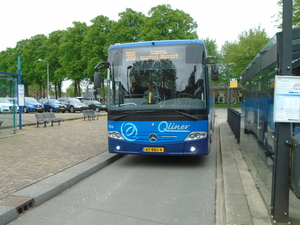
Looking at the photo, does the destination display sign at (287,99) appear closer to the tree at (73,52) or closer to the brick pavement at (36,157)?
the brick pavement at (36,157)

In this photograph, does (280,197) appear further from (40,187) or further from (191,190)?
(40,187)

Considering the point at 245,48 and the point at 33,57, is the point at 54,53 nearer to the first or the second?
the point at 33,57

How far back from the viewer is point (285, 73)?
3.58m

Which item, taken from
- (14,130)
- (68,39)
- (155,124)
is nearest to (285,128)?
(155,124)

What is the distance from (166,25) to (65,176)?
104ft

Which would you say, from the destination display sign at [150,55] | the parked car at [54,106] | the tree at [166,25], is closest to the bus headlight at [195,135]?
the destination display sign at [150,55]

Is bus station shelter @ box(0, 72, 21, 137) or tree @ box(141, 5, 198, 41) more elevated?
tree @ box(141, 5, 198, 41)

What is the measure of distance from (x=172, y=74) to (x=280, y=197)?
13.6 feet

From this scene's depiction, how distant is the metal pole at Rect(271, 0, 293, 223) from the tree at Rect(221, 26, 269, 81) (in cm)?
4201

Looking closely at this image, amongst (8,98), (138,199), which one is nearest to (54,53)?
(8,98)

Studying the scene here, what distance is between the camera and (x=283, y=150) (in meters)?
3.62

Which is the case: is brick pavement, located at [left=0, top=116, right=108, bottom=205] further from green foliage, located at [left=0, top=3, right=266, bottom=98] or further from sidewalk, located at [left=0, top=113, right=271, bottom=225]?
green foliage, located at [left=0, top=3, right=266, bottom=98]

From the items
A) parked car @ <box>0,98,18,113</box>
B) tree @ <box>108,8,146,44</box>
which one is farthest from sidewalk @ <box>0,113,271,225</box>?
tree @ <box>108,8,146,44</box>

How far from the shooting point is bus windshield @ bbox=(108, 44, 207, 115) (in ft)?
23.1
